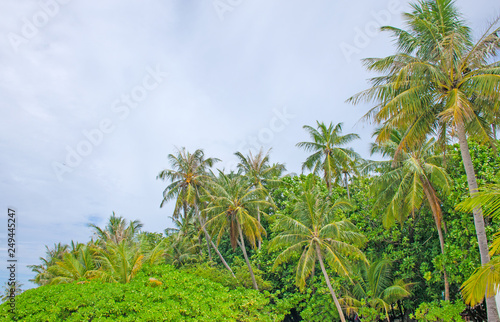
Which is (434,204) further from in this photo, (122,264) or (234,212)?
(122,264)

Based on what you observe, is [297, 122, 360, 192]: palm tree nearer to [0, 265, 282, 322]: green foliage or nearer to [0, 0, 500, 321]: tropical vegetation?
[0, 0, 500, 321]: tropical vegetation

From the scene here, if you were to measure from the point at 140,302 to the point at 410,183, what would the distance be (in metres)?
12.4

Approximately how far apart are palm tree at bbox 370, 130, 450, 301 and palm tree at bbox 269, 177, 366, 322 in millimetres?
1914

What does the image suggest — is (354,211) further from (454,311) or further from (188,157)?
(188,157)

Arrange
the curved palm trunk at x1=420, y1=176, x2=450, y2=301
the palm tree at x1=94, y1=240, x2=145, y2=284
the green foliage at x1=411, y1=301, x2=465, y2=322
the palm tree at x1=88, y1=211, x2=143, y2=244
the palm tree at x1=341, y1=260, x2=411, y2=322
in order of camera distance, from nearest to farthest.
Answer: the green foliage at x1=411, y1=301, x2=465, y2=322 → the curved palm trunk at x1=420, y1=176, x2=450, y2=301 → the palm tree at x1=94, y1=240, x2=145, y2=284 → the palm tree at x1=341, y1=260, x2=411, y2=322 → the palm tree at x1=88, y1=211, x2=143, y2=244

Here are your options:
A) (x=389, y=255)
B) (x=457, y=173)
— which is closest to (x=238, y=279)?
(x=389, y=255)

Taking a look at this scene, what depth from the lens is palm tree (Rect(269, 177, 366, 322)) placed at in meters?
14.7

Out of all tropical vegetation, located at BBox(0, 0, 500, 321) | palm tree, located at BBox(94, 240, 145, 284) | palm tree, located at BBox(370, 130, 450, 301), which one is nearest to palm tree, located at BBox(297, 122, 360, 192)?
tropical vegetation, located at BBox(0, 0, 500, 321)

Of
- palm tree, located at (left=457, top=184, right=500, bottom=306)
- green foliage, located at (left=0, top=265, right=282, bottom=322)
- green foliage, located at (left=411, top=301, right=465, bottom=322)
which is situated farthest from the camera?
green foliage, located at (left=411, top=301, right=465, bottom=322)

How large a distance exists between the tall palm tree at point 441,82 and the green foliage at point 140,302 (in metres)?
10.1

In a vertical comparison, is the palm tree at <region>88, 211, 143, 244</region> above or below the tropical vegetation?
above

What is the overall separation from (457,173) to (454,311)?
5.93 m

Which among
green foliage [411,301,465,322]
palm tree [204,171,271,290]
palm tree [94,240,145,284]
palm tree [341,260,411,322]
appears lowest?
green foliage [411,301,465,322]

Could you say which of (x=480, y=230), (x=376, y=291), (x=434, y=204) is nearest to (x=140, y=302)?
(x=376, y=291)
